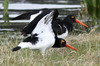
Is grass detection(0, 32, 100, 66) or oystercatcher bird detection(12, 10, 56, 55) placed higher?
oystercatcher bird detection(12, 10, 56, 55)

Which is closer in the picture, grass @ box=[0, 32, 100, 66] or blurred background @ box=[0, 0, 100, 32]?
grass @ box=[0, 32, 100, 66]

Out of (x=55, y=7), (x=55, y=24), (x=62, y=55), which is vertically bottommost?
(x=55, y=7)

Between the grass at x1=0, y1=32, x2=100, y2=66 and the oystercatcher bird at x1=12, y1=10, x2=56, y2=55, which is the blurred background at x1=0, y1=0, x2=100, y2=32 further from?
the oystercatcher bird at x1=12, y1=10, x2=56, y2=55

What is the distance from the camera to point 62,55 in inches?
289

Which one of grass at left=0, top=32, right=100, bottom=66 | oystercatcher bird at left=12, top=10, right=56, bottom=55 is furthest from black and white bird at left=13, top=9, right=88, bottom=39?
grass at left=0, top=32, right=100, bottom=66

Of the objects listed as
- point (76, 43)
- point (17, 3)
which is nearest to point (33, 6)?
point (17, 3)

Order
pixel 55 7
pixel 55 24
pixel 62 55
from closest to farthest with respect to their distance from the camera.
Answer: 1. pixel 62 55
2. pixel 55 24
3. pixel 55 7

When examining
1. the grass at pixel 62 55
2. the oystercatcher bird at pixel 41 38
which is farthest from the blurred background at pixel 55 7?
the oystercatcher bird at pixel 41 38

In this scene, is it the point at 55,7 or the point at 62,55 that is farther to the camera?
the point at 55,7

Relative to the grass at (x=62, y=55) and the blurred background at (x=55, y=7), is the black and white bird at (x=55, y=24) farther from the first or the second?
the blurred background at (x=55, y=7)

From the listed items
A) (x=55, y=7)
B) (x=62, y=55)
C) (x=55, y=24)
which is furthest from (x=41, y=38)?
(x=55, y=7)

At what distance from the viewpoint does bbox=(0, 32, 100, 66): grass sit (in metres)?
6.50

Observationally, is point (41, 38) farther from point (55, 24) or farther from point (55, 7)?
point (55, 7)

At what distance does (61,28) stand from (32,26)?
4.55ft
